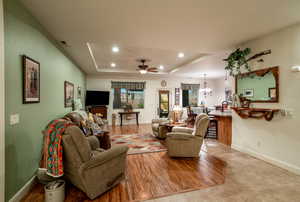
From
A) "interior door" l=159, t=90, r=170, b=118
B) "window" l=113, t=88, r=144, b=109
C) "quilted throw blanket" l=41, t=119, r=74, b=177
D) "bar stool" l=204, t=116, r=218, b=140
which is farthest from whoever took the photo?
"interior door" l=159, t=90, r=170, b=118

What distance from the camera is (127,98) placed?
25.1 feet

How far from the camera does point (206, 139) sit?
4.73m

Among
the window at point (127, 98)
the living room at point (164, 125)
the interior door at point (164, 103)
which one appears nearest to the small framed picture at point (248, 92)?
the living room at point (164, 125)

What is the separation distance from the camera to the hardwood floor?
1.96 m

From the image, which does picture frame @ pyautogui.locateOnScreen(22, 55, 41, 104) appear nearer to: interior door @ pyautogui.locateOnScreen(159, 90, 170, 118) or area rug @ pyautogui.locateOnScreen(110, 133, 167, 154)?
area rug @ pyautogui.locateOnScreen(110, 133, 167, 154)

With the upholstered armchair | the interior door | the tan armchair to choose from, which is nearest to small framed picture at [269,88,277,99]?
the upholstered armchair

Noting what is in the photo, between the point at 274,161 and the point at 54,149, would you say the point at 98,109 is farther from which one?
the point at 274,161

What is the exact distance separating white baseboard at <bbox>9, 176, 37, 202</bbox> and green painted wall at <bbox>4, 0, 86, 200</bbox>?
0.06 m

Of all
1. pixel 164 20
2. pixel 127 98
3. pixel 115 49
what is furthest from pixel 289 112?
pixel 127 98

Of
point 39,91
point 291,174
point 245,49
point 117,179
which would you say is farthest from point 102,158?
point 245,49

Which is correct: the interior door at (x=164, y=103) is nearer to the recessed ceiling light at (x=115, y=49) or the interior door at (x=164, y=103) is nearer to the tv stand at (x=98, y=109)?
the tv stand at (x=98, y=109)

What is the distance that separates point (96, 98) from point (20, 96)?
4.90m

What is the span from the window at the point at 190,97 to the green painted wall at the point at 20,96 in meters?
7.07

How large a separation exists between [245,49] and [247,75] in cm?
62
